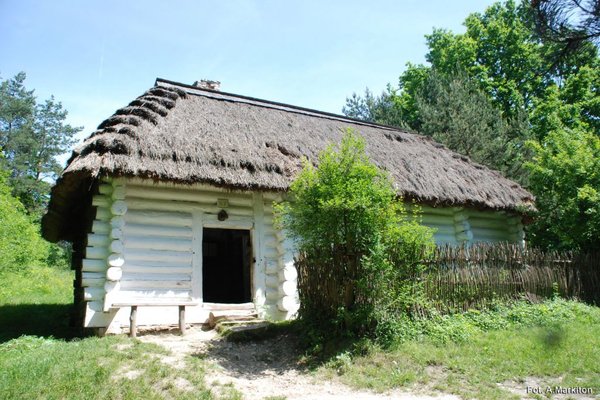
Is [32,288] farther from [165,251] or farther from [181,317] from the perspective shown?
[181,317]

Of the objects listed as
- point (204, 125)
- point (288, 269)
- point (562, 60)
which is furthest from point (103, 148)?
point (562, 60)

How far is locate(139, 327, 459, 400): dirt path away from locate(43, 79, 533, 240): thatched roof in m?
2.76

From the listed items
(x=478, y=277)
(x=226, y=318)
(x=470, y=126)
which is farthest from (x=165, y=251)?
(x=470, y=126)

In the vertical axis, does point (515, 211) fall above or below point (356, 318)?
above

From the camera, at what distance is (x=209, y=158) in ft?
28.6

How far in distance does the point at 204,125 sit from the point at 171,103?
42.6 inches

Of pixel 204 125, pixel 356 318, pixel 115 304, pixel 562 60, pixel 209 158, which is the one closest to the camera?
pixel 562 60

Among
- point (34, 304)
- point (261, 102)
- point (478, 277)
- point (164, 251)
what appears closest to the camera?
point (478, 277)

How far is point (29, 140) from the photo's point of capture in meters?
29.9

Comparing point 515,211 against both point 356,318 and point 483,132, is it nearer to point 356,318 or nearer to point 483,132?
point 356,318

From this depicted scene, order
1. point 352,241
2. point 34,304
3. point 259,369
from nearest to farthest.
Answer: point 259,369 < point 352,241 < point 34,304

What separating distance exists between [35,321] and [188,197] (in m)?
5.34

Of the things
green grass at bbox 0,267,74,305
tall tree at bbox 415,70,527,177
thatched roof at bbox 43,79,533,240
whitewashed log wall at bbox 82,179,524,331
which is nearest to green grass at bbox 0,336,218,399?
whitewashed log wall at bbox 82,179,524,331

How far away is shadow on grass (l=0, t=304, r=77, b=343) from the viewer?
898 centimetres
